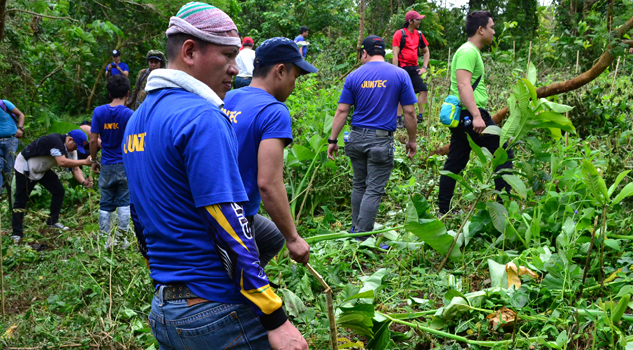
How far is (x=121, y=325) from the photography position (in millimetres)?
3533

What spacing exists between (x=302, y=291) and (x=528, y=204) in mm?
2113

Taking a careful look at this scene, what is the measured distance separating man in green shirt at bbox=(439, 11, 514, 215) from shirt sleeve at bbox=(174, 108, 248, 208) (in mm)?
3439

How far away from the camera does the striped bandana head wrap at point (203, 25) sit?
5.16 ft

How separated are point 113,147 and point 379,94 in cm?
270

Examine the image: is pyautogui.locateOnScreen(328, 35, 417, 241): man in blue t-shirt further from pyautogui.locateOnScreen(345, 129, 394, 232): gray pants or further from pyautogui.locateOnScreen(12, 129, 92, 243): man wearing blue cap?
pyautogui.locateOnScreen(12, 129, 92, 243): man wearing blue cap

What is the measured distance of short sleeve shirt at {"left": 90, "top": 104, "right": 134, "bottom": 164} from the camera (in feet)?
16.4

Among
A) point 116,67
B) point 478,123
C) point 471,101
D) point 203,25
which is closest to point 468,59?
point 471,101

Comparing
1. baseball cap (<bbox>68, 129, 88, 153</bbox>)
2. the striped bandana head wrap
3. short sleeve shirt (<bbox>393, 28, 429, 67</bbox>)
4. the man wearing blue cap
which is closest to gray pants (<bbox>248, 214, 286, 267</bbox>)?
the striped bandana head wrap

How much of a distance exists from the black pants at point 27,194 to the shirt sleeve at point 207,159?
5177mm

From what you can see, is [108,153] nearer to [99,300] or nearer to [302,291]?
[99,300]

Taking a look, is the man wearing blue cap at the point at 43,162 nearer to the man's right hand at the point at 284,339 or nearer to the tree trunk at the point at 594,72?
the man's right hand at the point at 284,339

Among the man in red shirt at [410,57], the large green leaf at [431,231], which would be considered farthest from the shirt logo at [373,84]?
the man in red shirt at [410,57]

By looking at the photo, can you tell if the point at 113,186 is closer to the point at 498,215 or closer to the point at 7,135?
the point at 7,135

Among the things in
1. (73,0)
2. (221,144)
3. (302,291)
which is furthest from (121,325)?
(73,0)
